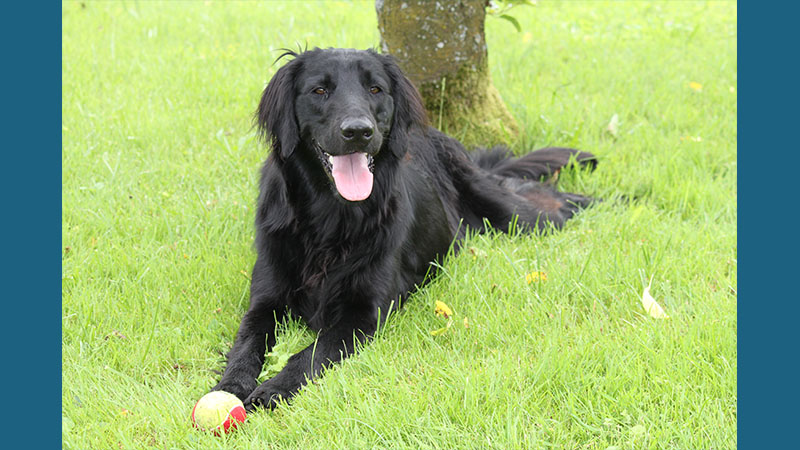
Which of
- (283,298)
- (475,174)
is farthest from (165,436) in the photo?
(475,174)

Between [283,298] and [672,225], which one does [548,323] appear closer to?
[283,298]

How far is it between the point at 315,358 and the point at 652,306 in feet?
5.12

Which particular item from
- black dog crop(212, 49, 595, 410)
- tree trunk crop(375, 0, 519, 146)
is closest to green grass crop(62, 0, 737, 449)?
black dog crop(212, 49, 595, 410)

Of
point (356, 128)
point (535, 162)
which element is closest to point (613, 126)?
point (535, 162)

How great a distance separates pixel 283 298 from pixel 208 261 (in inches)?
25.5

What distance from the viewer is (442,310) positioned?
331 centimetres

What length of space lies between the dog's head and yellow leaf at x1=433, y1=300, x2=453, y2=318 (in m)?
0.65

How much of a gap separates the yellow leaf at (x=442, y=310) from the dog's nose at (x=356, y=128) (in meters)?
0.89

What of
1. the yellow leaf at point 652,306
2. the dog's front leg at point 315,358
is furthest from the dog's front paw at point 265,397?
the yellow leaf at point 652,306

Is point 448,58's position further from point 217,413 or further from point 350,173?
point 217,413

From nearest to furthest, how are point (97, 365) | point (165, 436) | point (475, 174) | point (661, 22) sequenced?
point (165, 436) → point (97, 365) → point (475, 174) → point (661, 22)

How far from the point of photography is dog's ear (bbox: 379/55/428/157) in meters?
3.40

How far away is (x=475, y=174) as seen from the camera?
4598mm

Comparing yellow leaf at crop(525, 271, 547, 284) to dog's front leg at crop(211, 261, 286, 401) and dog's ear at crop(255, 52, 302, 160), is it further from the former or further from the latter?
dog's ear at crop(255, 52, 302, 160)
